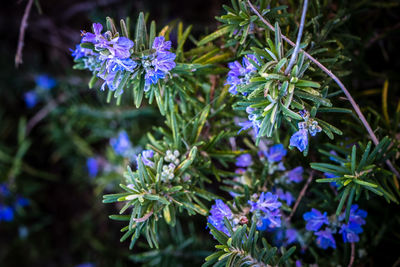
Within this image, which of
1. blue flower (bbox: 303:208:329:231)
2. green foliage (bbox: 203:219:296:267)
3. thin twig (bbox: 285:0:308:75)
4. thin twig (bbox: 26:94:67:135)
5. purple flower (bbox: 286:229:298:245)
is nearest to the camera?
thin twig (bbox: 285:0:308:75)

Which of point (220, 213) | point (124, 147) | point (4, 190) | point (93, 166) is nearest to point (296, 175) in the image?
point (220, 213)

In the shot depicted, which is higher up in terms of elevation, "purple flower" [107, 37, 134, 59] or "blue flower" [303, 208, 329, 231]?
"purple flower" [107, 37, 134, 59]

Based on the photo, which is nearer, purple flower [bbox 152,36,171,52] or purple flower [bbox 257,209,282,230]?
purple flower [bbox 152,36,171,52]

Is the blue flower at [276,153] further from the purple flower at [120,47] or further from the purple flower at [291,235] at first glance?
the purple flower at [120,47]

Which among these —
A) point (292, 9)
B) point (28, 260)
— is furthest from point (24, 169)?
point (292, 9)

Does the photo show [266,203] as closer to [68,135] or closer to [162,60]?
[162,60]

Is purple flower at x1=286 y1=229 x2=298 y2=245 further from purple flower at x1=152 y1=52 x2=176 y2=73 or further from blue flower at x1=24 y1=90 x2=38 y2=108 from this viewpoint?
blue flower at x1=24 y1=90 x2=38 y2=108

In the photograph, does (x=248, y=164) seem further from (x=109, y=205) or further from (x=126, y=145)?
(x=109, y=205)

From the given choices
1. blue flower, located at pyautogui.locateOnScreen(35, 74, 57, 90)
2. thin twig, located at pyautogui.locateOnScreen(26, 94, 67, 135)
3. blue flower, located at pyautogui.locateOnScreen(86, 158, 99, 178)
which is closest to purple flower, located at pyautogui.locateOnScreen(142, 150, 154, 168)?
blue flower, located at pyautogui.locateOnScreen(86, 158, 99, 178)
